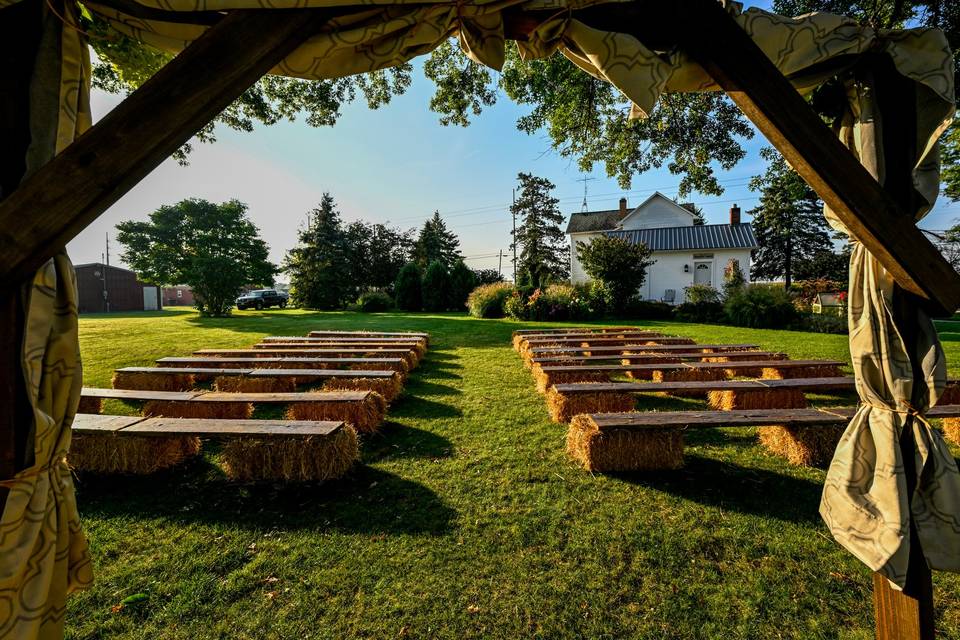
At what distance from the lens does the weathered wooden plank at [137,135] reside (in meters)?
1.25

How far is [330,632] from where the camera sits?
182 centimetres

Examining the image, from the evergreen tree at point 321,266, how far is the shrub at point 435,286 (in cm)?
794

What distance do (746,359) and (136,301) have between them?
49.5 m

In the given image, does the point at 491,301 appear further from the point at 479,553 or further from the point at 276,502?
the point at 479,553

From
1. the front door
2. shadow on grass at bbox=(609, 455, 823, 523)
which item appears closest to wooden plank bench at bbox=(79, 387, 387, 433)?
shadow on grass at bbox=(609, 455, 823, 523)

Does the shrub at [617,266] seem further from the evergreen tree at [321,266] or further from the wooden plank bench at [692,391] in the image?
the evergreen tree at [321,266]

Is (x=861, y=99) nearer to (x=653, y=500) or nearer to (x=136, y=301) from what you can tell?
(x=653, y=500)

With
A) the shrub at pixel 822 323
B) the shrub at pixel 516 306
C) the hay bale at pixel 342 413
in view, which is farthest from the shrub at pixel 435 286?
the hay bale at pixel 342 413

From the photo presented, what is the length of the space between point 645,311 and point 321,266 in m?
23.8

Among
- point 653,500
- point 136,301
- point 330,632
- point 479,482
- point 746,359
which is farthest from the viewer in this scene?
point 136,301

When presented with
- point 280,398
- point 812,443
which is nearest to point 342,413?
point 280,398

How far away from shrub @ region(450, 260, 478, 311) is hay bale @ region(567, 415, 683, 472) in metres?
22.5

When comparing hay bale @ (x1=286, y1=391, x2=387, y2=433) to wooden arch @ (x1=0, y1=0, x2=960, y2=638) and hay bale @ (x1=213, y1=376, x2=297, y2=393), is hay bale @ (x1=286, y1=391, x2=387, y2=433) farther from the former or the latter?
wooden arch @ (x1=0, y1=0, x2=960, y2=638)

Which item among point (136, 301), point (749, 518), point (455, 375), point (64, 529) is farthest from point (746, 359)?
point (136, 301)
